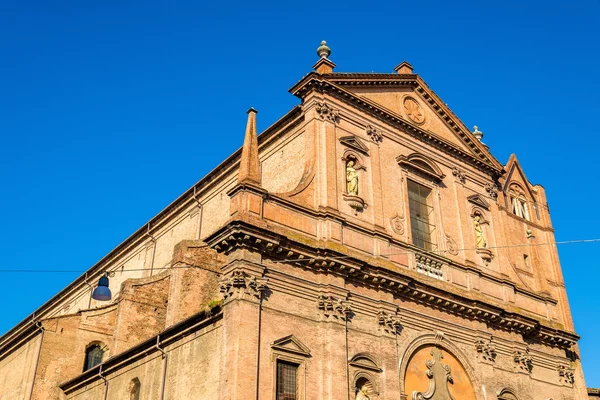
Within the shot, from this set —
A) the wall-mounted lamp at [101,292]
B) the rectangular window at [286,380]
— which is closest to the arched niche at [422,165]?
the rectangular window at [286,380]

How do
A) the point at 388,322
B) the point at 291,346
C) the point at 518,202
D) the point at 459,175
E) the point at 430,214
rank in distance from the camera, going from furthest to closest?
the point at 518,202
the point at 459,175
the point at 430,214
the point at 388,322
the point at 291,346

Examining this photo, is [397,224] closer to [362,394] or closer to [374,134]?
[374,134]

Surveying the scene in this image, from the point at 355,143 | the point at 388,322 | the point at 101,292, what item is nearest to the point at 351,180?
the point at 355,143

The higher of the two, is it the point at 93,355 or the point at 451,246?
the point at 451,246

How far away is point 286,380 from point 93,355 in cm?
1069

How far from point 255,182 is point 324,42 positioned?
22.9ft

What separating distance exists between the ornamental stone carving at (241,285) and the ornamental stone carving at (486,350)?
7.73 m

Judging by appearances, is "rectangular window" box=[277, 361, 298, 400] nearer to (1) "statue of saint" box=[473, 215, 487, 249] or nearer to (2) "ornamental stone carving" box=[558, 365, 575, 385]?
(1) "statue of saint" box=[473, 215, 487, 249]

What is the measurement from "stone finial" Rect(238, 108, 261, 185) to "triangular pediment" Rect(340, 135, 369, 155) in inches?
126

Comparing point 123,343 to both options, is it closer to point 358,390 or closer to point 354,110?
point 358,390

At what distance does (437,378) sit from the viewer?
59.5 ft

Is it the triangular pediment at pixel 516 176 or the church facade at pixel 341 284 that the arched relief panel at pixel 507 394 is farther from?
the triangular pediment at pixel 516 176

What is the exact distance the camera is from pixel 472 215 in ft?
74.5

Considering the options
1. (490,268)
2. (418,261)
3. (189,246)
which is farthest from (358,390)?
(490,268)
